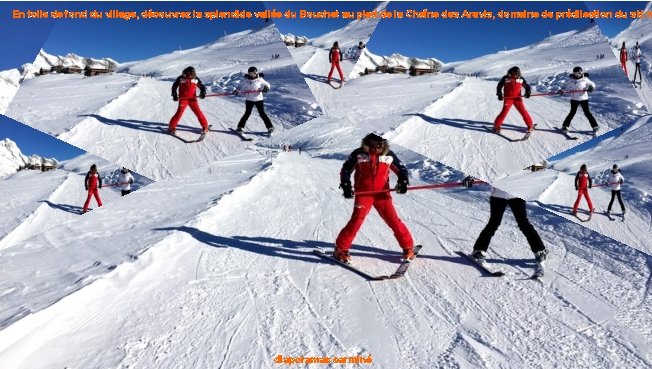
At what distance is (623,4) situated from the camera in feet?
9.35

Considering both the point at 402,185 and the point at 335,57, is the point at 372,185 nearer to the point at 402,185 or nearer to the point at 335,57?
the point at 402,185

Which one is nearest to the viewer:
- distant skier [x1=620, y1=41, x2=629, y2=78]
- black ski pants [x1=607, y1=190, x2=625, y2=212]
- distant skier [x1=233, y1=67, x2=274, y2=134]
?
distant skier [x1=233, y1=67, x2=274, y2=134]

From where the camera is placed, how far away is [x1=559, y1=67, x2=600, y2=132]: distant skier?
2.72 metres

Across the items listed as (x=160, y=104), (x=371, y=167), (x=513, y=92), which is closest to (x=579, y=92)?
(x=513, y=92)

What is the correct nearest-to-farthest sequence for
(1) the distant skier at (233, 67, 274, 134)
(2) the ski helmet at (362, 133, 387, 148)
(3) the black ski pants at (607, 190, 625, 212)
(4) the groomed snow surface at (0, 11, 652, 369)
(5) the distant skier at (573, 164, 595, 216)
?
(4) the groomed snow surface at (0, 11, 652, 369)
(1) the distant skier at (233, 67, 274, 134)
(2) the ski helmet at (362, 133, 387, 148)
(5) the distant skier at (573, 164, 595, 216)
(3) the black ski pants at (607, 190, 625, 212)

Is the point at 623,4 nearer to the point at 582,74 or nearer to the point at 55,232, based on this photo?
the point at 582,74

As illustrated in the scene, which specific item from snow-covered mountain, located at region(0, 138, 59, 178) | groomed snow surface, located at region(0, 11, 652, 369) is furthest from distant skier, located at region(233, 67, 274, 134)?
snow-covered mountain, located at region(0, 138, 59, 178)

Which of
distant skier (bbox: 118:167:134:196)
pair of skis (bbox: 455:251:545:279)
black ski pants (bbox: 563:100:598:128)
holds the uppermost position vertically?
distant skier (bbox: 118:167:134:196)

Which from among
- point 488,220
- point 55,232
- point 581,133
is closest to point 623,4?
point 581,133

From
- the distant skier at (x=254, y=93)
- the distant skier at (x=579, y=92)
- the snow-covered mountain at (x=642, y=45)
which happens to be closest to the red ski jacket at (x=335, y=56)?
the distant skier at (x=254, y=93)

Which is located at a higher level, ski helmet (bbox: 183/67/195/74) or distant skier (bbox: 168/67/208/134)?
ski helmet (bbox: 183/67/195/74)

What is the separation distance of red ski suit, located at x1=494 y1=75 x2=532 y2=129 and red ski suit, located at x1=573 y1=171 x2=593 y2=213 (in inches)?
23.6

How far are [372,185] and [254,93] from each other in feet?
2.57

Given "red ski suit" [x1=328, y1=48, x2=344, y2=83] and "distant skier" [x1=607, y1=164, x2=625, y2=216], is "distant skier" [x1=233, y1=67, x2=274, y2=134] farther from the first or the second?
"distant skier" [x1=607, y1=164, x2=625, y2=216]
